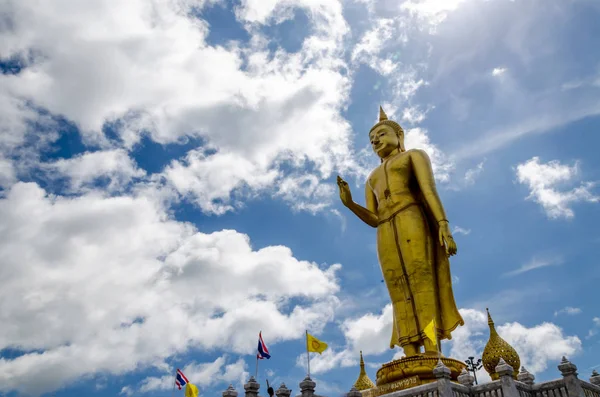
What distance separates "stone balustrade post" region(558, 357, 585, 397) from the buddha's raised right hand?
977cm

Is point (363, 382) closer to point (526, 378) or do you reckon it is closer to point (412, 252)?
point (412, 252)

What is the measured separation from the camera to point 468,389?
14.2m

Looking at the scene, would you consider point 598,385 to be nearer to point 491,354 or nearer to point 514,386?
point 491,354

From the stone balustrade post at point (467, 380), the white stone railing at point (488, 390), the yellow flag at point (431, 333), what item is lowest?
the white stone railing at point (488, 390)

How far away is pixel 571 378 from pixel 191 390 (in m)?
11.3

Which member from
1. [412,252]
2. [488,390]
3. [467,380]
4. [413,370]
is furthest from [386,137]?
[488,390]

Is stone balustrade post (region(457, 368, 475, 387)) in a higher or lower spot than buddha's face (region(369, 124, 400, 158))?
lower

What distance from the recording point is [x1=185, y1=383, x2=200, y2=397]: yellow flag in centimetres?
1841

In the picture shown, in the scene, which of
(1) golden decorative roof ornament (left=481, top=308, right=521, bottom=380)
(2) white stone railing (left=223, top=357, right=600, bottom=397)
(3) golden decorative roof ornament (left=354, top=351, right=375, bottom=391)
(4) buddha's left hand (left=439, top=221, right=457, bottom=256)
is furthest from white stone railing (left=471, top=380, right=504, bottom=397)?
(3) golden decorative roof ornament (left=354, top=351, right=375, bottom=391)

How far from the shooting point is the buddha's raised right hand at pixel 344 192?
21906mm

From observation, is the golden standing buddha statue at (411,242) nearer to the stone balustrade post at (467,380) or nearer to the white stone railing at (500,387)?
the stone balustrade post at (467,380)

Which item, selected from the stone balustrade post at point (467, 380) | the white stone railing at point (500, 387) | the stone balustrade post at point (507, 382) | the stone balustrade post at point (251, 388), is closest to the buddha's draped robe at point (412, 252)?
the stone balustrade post at point (467, 380)

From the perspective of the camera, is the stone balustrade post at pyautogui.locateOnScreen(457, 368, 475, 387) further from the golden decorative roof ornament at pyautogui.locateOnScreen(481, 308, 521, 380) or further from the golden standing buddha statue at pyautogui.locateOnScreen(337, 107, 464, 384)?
the golden decorative roof ornament at pyautogui.locateOnScreen(481, 308, 521, 380)

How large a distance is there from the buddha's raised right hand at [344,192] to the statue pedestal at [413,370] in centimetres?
683
